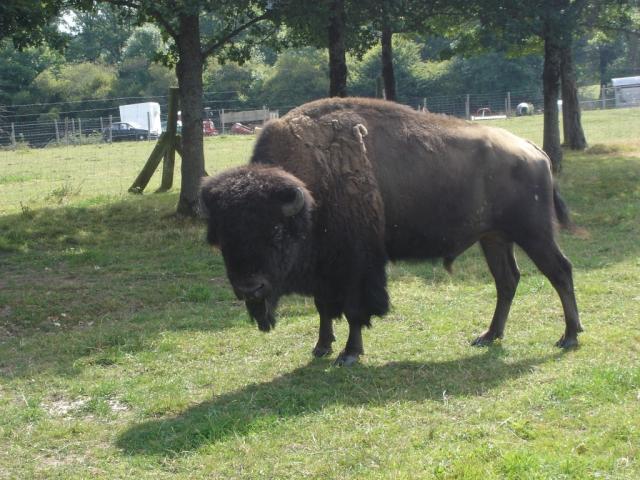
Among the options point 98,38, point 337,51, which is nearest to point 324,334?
point 337,51

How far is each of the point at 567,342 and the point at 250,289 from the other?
10.1 ft

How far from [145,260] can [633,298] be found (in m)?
6.82

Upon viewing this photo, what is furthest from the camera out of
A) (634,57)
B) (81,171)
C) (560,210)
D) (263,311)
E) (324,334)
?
(634,57)

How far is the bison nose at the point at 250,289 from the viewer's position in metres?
6.38

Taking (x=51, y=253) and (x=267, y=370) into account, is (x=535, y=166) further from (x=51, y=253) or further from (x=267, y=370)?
(x=51, y=253)

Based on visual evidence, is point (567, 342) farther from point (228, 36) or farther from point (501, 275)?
point (228, 36)

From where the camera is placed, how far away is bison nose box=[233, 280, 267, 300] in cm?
638

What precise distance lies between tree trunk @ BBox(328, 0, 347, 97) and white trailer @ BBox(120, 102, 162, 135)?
1439 inches

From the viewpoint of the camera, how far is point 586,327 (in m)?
8.18

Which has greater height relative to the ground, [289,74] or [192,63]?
[289,74]

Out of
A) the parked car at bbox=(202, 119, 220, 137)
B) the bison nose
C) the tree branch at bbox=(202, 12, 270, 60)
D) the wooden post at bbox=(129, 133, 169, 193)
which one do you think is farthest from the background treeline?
the bison nose

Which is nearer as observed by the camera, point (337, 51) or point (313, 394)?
point (313, 394)

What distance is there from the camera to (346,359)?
739cm

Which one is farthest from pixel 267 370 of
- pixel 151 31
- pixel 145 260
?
pixel 151 31
